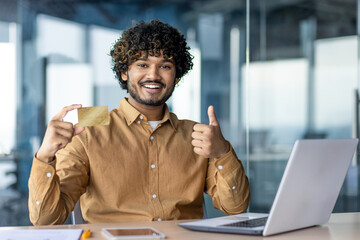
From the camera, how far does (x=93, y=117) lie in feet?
5.29

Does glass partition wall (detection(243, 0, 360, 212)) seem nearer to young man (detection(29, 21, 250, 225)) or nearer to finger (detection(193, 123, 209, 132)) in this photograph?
young man (detection(29, 21, 250, 225))

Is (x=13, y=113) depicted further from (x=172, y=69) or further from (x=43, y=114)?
(x=172, y=69)

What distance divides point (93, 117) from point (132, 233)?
A: 1.34 ft

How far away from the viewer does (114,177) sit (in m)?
2.02

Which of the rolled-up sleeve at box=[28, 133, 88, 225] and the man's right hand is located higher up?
the man's right hand

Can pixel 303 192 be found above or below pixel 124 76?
below

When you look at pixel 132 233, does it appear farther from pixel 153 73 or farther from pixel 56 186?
pixel 153 73

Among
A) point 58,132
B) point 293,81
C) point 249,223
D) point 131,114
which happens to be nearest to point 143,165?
point 131,114

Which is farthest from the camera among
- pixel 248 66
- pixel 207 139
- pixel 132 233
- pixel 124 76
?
pixel 248 66

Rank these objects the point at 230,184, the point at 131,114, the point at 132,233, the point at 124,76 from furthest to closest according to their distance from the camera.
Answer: the point at 124,76, the point at 131,114, the point at 230,184, the point at 132,233

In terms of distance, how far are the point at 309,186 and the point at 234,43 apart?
2830 mm

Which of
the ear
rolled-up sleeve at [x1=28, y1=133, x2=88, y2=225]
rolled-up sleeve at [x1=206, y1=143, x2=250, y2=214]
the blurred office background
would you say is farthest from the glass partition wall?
rolled-up sleeve at [x1=28, y1=133, x2=88, y2=225]

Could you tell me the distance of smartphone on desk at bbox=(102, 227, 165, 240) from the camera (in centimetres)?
135

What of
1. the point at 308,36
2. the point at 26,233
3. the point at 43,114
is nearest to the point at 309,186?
the point at 26,233
